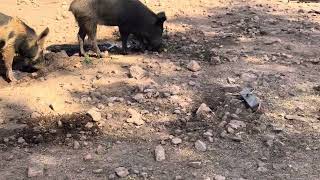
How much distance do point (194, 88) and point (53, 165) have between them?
2.31 meters

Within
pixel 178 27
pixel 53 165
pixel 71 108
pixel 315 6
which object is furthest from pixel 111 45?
pixel 315 6

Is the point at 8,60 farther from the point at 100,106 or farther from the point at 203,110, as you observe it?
the point at 203,110

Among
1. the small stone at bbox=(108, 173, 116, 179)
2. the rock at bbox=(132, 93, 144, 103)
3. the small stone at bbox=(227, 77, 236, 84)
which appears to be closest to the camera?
the small stone at bbox=(108, 173, 116, 179)

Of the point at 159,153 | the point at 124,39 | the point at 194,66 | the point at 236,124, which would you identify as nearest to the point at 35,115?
the point at 159,153

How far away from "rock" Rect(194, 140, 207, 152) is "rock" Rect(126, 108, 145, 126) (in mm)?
745

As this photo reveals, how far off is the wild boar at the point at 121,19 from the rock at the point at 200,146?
2994mm

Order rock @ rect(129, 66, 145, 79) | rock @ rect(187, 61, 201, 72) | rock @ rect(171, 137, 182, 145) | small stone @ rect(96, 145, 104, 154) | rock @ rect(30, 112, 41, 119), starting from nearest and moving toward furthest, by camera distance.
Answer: small stone @ rect(96, 145, 104, 154), rock @ rect(171, 137, 182, 145), rock @ rect(30, 112, 41, 119), rock @ rect(129, 66, 145, 79), rock @ rect(187, 61, 201, 72)

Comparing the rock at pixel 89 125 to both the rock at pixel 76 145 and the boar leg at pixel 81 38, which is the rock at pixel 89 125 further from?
the boar leg at pixel 81 38

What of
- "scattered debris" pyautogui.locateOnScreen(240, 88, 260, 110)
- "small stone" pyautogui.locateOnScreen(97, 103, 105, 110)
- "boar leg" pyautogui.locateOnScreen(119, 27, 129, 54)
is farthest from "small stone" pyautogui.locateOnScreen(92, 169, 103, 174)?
"boar leg" pyautogui.locateOnScreen(119, 27, 129, 54)

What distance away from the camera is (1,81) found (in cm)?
716

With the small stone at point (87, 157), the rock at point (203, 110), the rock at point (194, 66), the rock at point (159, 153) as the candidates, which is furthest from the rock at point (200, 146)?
the rock at point (194, 66)

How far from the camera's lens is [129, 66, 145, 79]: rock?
278 inches

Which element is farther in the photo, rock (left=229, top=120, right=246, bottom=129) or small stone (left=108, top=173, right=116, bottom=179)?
rock (left=229, top=120, right=246, bottom=129)

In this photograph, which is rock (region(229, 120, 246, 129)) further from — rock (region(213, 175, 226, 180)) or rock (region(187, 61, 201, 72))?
rock (region(187, 61, 201, 72))
